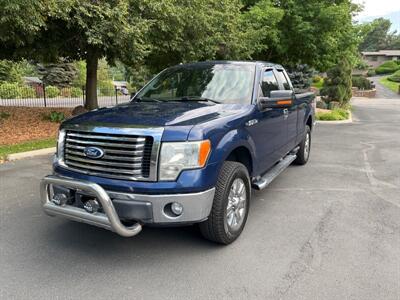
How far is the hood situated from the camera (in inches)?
142

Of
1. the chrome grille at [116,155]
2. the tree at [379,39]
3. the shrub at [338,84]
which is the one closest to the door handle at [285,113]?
the chrome grille at [116,155]

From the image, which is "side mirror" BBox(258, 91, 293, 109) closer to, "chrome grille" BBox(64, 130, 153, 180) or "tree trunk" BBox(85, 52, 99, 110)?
"chrome grille" BBox(64, 130, 153, 180)

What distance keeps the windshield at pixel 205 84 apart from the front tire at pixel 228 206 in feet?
3.23

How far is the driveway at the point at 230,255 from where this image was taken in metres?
3.23

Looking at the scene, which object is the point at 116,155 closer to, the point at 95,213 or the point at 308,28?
the point at 95,213

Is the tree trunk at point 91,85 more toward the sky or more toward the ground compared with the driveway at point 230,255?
more toward the sky

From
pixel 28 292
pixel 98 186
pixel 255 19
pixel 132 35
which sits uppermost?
pixel 255 19

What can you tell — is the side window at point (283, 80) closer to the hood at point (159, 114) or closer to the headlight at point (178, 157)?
the hood at point (159, 114)

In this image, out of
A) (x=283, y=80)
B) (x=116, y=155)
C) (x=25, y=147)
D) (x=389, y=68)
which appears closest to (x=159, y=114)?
(x=116, y=155)

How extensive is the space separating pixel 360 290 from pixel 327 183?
10.9 feet

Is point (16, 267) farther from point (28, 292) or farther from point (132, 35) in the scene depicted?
point (132, 35)

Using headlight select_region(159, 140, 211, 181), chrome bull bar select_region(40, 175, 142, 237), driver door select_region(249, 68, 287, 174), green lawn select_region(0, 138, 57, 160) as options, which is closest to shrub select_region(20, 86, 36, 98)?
green lawn select_region(0, 138, 57, 160)

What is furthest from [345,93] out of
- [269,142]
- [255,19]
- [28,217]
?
[28,217]

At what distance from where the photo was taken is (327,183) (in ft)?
21.1
